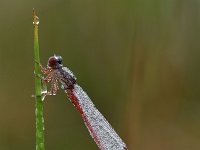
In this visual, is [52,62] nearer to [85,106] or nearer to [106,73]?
[85,106]

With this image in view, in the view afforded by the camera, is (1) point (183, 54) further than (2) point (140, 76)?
Yes

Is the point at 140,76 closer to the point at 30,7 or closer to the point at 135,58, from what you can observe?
the point at 135,58

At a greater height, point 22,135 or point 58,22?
point 58,22

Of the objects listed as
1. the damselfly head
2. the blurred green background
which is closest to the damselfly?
the damselfly head

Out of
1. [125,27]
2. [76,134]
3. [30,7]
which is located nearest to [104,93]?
[76,134]

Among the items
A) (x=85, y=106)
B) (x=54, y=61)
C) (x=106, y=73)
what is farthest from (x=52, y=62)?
(x=106, y=73)

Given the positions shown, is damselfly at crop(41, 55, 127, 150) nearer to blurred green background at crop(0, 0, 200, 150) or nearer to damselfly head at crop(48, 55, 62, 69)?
damselfly head at crop(48, 55, 62, 69)

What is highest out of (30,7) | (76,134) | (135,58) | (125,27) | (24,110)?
(30,7)
